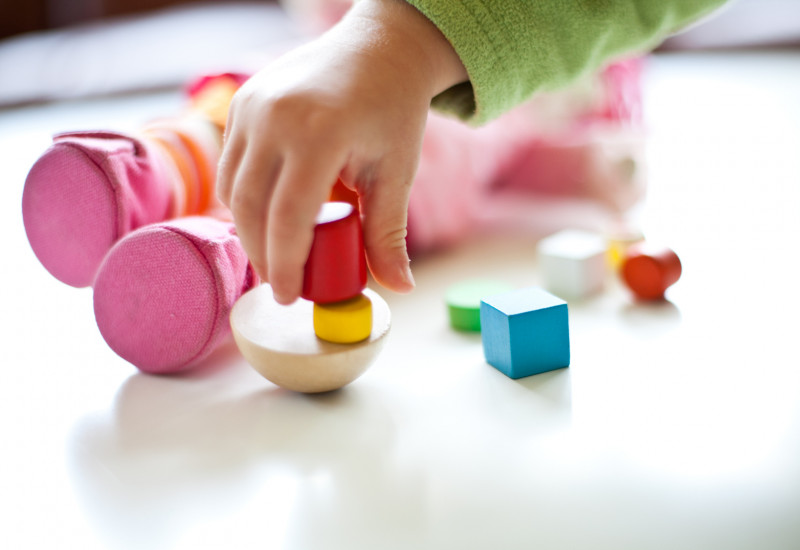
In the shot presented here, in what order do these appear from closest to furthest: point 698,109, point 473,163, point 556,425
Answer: point 556,425 < point 473,163 < point 698,109

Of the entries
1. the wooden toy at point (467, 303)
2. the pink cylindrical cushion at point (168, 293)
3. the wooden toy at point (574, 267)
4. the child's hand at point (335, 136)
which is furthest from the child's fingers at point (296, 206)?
the wooden toy at point (574, 267)

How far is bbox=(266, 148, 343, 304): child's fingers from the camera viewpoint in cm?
46

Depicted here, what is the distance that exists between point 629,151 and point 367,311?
1.88ft

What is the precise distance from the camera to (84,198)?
2.12 feet

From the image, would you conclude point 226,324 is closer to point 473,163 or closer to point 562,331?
point 562,331

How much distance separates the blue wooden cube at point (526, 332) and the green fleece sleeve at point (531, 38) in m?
0.16

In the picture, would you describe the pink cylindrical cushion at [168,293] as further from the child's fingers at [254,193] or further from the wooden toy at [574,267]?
the wooden toy at [574,267]

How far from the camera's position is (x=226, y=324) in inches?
23.3

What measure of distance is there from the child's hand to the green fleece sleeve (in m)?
0.02

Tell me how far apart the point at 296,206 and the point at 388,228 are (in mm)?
86

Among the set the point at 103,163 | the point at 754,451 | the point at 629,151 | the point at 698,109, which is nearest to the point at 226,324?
the point at 103,163

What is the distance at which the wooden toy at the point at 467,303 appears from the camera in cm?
67

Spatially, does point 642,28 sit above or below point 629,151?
above

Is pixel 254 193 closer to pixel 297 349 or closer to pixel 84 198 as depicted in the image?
pixel 297 349
